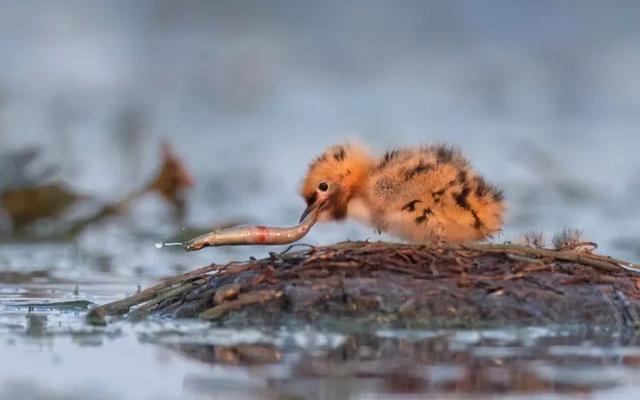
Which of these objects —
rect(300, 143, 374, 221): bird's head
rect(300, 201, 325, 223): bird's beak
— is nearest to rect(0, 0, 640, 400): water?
rect(300, 143, 374, 221): bird's head

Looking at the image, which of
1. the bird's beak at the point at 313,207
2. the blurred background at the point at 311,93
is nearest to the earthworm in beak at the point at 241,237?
the bird's beak at the point at 313,207

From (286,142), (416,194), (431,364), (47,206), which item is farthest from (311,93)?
(431,364)

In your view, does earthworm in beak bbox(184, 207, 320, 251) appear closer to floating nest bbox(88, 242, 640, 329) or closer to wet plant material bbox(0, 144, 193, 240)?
floating nest bbox(88, 242, 640, 329)

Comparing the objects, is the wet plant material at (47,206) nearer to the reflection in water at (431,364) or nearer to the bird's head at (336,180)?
the bird's head at (336,180)

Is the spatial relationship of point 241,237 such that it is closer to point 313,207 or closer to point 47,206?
point 313,207

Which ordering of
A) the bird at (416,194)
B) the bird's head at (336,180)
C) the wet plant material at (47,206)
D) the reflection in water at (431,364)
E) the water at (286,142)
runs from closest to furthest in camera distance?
the reflection in water at (431,364) → the water at (286,142) → the bird at (416,194) → the bird's head at (336,180) → the wet plant material at (47,206)

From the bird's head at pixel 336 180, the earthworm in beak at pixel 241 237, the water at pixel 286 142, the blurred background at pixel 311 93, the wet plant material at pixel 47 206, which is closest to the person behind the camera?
the water at pixel 286 142

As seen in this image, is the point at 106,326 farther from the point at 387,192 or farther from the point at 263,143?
the point at 263,143
